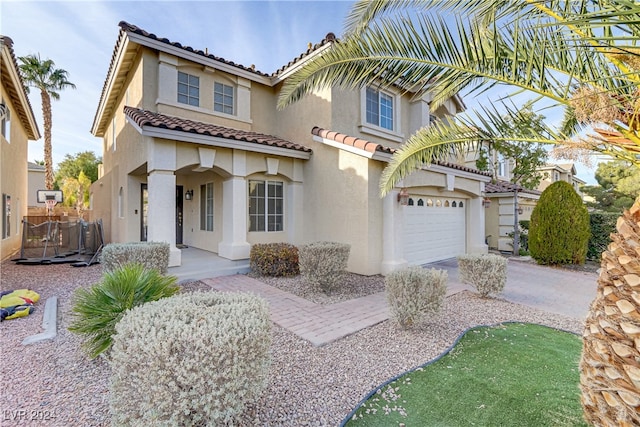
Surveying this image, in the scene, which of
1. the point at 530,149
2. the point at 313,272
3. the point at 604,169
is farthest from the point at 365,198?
the point at 604,169

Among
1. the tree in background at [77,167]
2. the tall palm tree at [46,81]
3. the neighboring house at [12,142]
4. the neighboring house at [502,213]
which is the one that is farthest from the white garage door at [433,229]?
the tree in background at [77,167]

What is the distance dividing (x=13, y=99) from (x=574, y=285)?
894 inches

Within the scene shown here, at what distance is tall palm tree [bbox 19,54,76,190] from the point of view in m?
21.1

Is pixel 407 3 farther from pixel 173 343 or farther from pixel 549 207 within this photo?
pixel 549 207

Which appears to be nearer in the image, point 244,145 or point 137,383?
point 137,383

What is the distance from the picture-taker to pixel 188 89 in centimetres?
1119

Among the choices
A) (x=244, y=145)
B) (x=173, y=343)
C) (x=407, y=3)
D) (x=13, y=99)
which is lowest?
(x=173, y=343)

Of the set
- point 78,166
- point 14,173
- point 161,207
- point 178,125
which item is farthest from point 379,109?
point 78,166

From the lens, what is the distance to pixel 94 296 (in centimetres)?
435

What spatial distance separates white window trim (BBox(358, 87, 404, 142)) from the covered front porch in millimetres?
7139

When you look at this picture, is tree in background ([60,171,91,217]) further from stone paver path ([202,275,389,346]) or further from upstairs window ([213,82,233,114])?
stone paver path ([202,275,389,346])

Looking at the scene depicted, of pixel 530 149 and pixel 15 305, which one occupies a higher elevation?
pixel 530 149

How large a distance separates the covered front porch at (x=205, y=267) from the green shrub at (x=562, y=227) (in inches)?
474

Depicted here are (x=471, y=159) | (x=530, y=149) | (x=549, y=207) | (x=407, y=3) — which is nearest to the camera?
(x=407, y=3)
